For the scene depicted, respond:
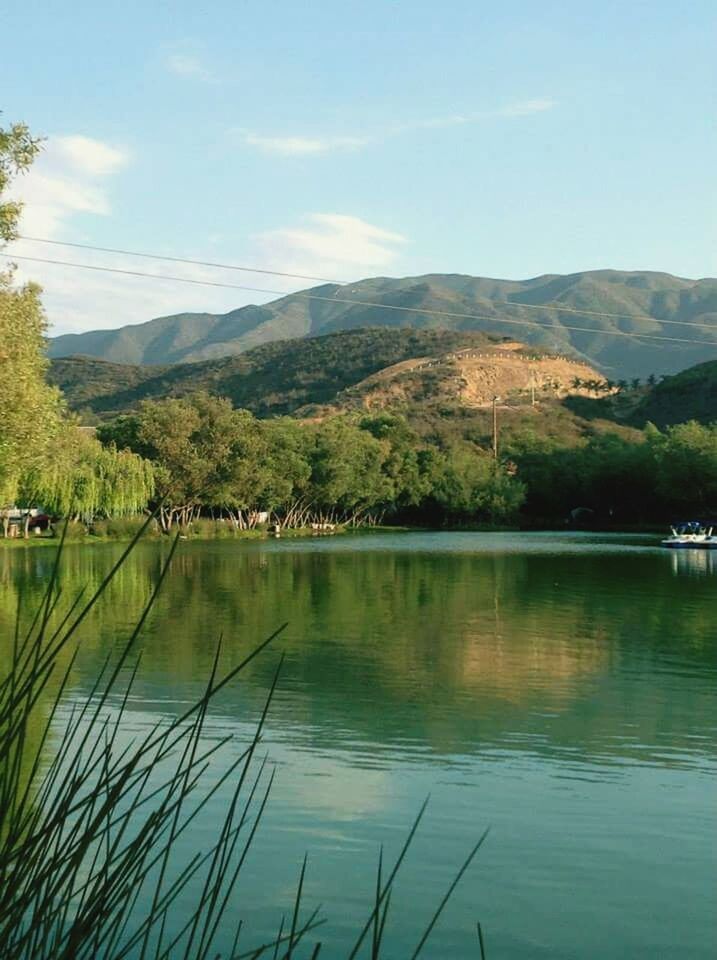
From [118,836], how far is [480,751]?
8.46m

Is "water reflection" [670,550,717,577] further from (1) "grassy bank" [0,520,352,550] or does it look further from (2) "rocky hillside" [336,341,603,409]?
(2) "rocky hillside" [336,341,603,409]

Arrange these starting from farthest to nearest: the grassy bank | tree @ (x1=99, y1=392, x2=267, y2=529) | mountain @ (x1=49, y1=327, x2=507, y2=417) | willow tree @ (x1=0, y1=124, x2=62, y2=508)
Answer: mountain @ (x1=49, y1=327, x2=507, y2=417), tree @ (x1=99, y1=392, x2=267, y2=529), the grassy bank, willow tree @ (x1=0, y1=124, x2=62, y2=508)

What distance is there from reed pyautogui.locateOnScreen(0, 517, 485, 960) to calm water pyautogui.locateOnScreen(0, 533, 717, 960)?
252 mm

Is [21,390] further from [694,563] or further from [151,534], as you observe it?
[151,534]

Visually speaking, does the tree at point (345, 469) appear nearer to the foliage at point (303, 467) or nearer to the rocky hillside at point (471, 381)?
the foliage at point (303, 467)

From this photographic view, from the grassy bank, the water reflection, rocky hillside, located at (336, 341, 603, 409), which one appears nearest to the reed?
the water reflection

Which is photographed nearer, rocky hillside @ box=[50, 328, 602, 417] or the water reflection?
the water reflection

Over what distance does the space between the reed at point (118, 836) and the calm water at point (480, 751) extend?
252 mm

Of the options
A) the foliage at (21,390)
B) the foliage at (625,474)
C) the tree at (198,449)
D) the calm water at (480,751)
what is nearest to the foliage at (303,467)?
the tree at (198,449)

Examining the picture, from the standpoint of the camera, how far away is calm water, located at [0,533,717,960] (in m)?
6.53

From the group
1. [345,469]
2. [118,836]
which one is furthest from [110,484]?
[118,836]

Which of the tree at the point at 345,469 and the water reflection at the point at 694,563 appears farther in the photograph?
the tree at the point at 345,469

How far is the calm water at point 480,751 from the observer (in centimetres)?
653

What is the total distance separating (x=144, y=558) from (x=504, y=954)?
110 ft
